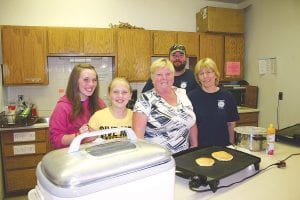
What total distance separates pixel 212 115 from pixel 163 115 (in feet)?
1.96

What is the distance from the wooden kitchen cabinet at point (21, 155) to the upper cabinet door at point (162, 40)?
72.8 inches

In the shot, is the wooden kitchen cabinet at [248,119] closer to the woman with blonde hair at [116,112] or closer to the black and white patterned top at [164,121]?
the black and white patterned top at [164,121]

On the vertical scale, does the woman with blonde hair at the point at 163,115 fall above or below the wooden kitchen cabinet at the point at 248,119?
above

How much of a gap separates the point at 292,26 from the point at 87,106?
10.1 feet

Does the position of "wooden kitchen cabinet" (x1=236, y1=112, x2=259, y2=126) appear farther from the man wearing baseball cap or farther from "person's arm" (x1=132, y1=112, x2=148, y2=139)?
"person's arm" (x1=132, y1=112, x2=148, y2=139)

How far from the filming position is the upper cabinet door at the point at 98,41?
3271 mm

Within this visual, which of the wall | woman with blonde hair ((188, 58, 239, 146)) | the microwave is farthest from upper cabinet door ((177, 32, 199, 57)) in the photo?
woman with blonde hair ((188, 58, 239, 146))

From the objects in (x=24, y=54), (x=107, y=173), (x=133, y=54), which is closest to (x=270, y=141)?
(x=107, y=173)

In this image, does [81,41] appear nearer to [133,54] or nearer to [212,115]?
[133,54]

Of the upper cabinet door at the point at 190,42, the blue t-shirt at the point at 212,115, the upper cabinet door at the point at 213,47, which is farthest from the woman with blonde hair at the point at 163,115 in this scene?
the upper cabinet door at the point at 213,47

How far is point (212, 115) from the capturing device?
2.02m

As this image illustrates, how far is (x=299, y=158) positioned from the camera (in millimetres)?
1479

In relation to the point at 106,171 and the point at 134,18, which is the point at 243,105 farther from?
the point at 106,171

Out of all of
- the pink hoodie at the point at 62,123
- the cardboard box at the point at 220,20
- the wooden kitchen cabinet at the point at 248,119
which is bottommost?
the wooden kitchen cabinet at the point at 248,119
